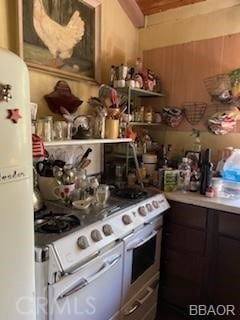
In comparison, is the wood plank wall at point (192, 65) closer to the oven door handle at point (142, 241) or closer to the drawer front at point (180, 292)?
the oven door handle at point (142, 241)

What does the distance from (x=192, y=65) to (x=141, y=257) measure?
154 centimetres

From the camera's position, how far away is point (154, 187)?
1911mm

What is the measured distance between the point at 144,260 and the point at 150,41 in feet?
5.91

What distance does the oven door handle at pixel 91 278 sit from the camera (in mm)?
1054

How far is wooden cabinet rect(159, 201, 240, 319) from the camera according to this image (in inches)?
62.6

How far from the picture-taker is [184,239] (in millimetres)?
1740

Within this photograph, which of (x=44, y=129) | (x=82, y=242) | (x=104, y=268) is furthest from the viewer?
(x=44, y=129)

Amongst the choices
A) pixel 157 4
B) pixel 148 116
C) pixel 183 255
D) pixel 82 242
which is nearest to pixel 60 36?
pixel 148 116

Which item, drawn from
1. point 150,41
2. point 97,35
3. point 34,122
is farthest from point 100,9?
point 34,122

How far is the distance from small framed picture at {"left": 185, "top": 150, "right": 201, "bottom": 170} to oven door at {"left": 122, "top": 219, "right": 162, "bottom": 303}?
0.51 m

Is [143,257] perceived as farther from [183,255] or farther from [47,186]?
[47,186]

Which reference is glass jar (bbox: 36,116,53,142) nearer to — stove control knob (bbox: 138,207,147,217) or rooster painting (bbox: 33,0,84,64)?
rooster painting (bbox: 33,0,84,64)

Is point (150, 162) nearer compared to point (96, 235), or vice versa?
point (96, 235)

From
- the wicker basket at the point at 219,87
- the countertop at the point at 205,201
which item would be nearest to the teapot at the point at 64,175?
the countertop at the point at 205,201
